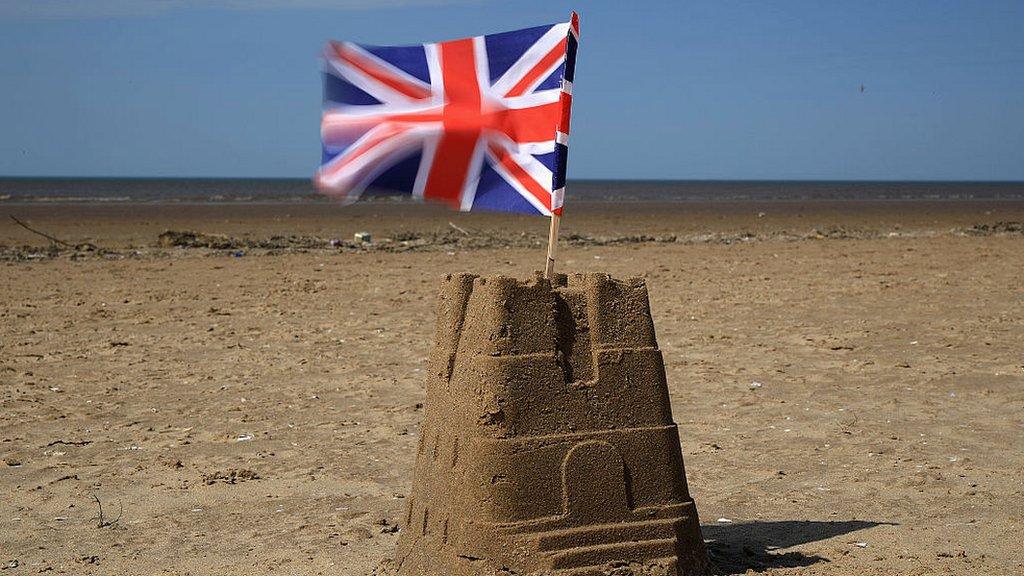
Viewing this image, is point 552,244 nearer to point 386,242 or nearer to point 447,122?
point 447,122

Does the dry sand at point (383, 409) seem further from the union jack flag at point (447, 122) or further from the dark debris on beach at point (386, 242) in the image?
the union jack flag at point (447, 122)

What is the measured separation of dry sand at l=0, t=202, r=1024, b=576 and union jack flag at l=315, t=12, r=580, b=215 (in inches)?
72.7

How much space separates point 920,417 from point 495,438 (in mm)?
4636

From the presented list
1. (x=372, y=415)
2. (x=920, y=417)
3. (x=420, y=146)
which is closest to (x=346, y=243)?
(x=372, y=415)

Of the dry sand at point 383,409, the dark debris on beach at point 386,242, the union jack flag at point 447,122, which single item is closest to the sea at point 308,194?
the dark debris on beach at point 386,242

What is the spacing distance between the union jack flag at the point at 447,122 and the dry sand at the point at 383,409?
1847 mm

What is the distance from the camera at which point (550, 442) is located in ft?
15.2

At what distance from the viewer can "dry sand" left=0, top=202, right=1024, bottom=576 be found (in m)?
5.68

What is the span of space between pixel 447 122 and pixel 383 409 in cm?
369

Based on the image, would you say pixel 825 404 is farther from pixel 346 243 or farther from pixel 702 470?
pixel 346 243

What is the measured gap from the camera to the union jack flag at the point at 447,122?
5.16 m

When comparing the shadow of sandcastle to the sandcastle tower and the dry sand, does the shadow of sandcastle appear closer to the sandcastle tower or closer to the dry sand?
the dry sand

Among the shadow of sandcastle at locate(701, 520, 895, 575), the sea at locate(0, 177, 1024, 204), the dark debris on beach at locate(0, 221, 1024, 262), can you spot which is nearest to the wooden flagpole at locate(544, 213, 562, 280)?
the shadow of sandcastle at locate(701, 520, 895, 575)

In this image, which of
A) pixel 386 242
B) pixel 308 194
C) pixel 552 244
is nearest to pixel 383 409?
pixel 552 244
